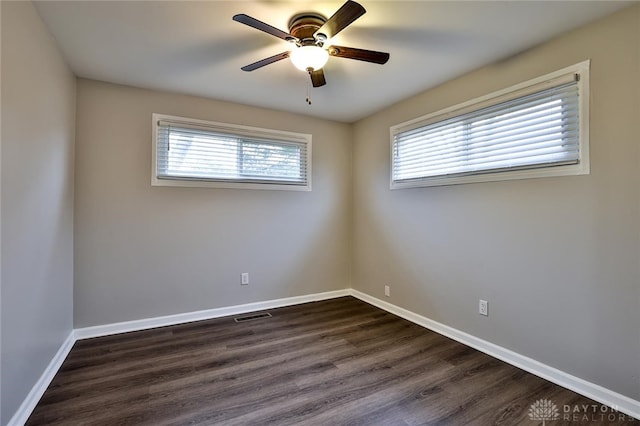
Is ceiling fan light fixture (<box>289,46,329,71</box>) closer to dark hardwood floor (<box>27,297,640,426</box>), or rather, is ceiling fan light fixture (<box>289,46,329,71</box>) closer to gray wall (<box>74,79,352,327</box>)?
gray wall (<box>74,79,352,327</box>)

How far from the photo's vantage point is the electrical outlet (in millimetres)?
2546

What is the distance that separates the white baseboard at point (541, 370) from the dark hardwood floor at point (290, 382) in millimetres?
64

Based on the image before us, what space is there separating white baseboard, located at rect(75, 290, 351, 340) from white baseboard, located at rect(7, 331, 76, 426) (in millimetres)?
217

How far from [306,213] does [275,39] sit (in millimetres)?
2108

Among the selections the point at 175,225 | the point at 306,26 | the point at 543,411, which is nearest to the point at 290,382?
the point at 543,411

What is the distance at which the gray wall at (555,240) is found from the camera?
1.81 meters

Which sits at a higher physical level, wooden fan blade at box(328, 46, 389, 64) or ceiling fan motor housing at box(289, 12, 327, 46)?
ceiling fan motor housing at box(289, 12, 327, 46)

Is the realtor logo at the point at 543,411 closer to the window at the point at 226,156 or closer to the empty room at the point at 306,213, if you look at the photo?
the empty room at the point at 306,213

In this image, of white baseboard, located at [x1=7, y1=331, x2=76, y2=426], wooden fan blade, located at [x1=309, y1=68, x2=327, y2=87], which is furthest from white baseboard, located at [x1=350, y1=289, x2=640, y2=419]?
white baseboard, located at [x1=7, y1=331, x2=76, y2=426]

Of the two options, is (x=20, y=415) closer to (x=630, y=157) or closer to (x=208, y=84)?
(x=208, y=84)

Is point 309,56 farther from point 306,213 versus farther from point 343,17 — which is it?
point 306,213

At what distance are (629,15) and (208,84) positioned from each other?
10.1 feet

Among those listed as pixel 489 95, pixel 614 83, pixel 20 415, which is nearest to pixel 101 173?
pixel 20 415

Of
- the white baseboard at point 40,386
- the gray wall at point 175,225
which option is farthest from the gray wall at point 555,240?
the white baseboard at point 40,386
